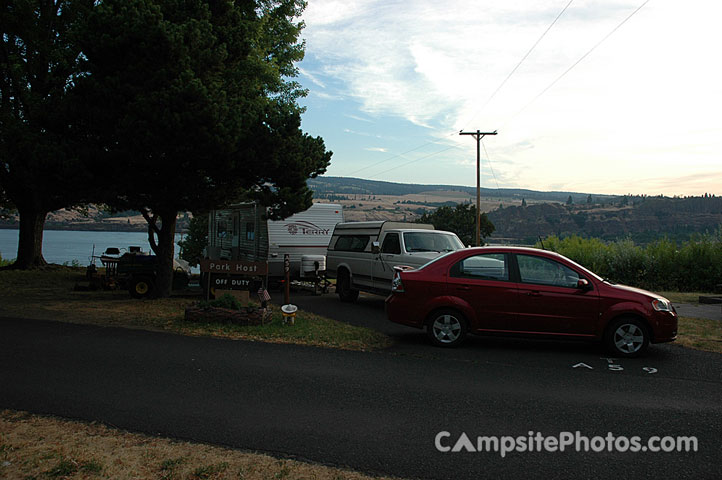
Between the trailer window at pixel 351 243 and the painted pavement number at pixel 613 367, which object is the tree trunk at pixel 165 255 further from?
the painted pavement number at pixel 613 367

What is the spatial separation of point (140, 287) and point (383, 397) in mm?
10620

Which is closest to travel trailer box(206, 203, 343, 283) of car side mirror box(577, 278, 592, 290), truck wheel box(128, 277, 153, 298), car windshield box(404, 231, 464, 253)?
truck wheel box(128, 277, 153, 298)

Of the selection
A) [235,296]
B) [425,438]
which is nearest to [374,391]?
[425,438]

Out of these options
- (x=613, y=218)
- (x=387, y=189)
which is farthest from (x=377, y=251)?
(x=387, y=189)

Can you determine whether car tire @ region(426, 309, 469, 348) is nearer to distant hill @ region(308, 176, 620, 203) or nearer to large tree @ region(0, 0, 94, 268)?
large tree @ region(0, 0, 94, 268)

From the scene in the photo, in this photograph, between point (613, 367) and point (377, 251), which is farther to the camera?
point (377, 251)

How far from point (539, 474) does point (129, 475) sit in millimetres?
3055

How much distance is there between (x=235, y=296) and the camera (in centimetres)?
1121

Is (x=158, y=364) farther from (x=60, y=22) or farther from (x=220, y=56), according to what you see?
(x=60, y=22)

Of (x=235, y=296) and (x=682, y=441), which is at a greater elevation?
(x=235, y=296)

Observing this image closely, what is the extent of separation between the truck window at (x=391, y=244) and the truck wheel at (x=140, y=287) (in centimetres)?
637

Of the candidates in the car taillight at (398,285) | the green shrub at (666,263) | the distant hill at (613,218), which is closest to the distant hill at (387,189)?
the distant hill at (613,218)

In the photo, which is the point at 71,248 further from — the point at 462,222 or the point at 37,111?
the point at 37,111

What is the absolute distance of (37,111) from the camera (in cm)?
1255
